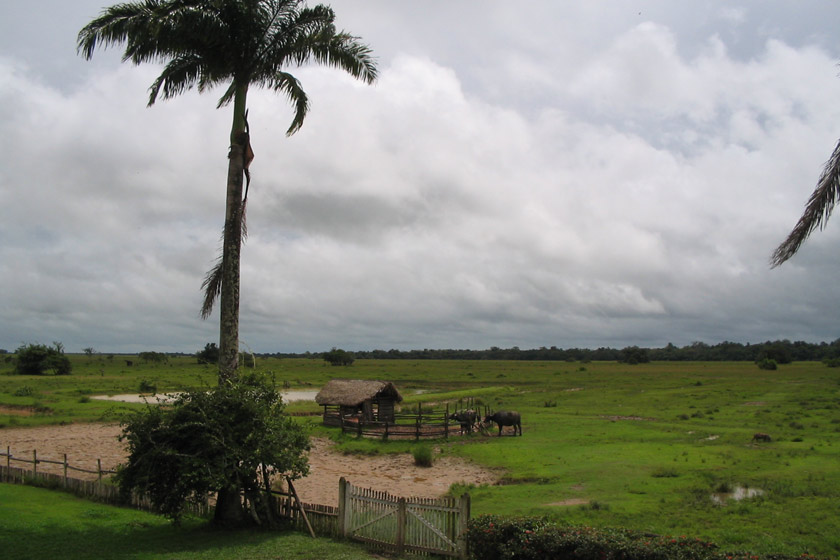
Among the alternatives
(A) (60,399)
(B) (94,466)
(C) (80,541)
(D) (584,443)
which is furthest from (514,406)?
(C) (80,541)

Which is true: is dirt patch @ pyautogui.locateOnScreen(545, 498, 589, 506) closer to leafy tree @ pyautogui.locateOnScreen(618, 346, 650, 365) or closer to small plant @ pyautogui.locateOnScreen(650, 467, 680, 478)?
small plant @ pyautogui.locateOnScreen(650, 467, 680, 478)

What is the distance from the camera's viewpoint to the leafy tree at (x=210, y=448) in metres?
13.5

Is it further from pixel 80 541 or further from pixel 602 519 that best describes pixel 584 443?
pixel 80 541

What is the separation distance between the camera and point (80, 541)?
44.5 ft

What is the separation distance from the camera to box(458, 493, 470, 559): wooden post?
12.0 meters

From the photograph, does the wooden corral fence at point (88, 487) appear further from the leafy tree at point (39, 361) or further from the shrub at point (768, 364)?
the shrub at point (768, 364)

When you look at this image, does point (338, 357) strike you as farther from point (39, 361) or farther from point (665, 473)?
point (665, 473)

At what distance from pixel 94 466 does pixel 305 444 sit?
15224mm

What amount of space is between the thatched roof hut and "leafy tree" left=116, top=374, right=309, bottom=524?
22801mm

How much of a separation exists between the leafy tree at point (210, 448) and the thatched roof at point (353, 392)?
24030mm

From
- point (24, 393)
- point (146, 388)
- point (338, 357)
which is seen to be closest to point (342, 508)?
point (146, 388)

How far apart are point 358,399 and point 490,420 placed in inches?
339

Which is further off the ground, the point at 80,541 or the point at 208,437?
the point at 208,437

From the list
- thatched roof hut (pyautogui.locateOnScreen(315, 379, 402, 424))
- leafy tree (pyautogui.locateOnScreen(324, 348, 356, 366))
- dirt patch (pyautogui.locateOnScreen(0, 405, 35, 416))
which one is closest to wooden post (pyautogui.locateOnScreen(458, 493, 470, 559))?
thatched roof hut (pyautogui.locateOnScreen(315, 379, 402, 424))
